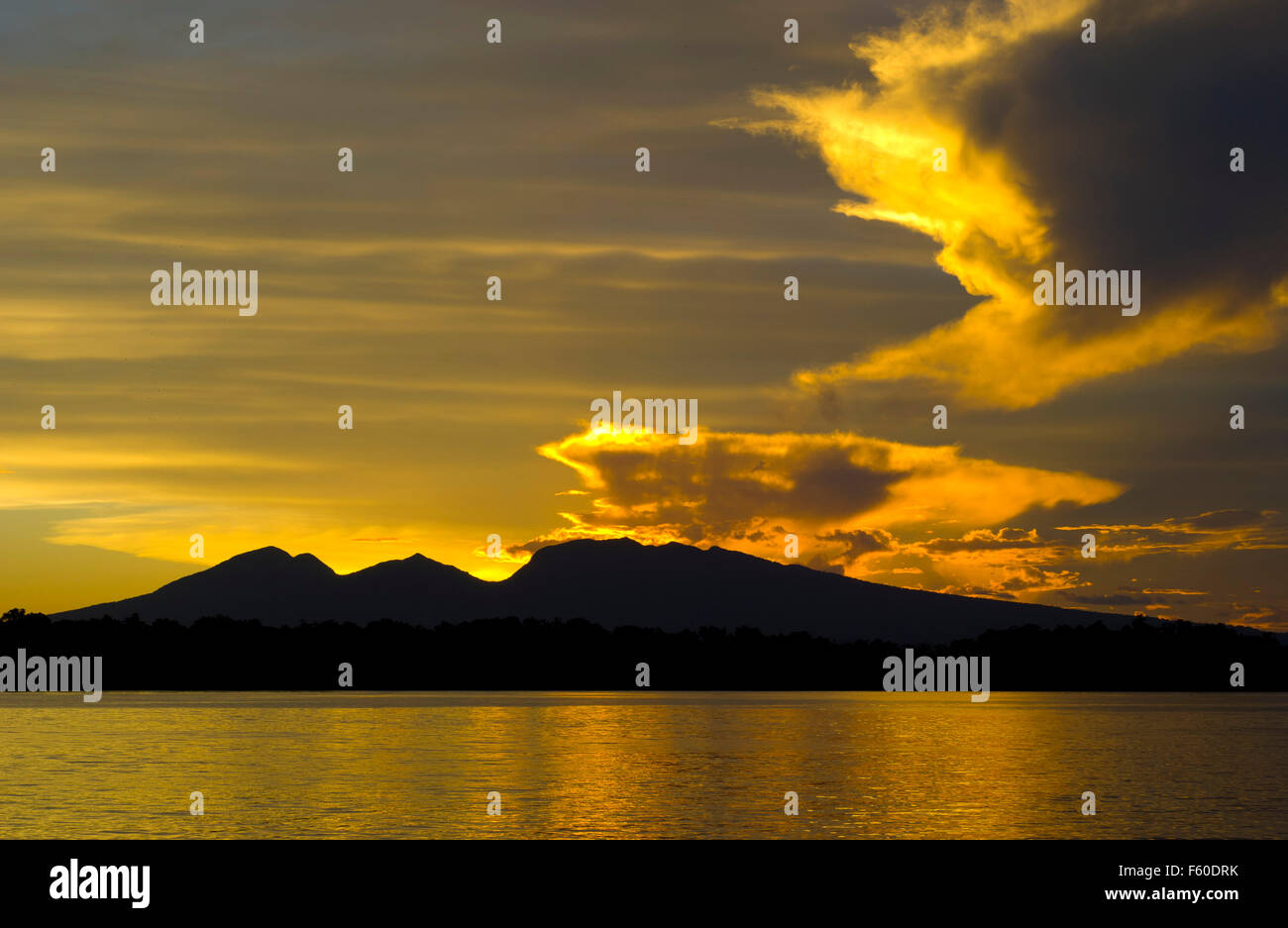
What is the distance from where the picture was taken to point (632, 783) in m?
82.4

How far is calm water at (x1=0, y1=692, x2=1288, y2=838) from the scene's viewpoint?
6100 centimetres

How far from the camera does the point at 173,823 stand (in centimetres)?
6084

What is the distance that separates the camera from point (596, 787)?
262ft

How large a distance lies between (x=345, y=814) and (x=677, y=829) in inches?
663

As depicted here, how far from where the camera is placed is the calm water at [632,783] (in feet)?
200
